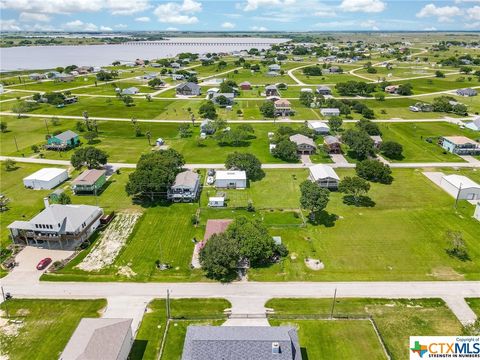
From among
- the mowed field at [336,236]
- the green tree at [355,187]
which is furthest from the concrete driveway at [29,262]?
the green tree at [355,187]

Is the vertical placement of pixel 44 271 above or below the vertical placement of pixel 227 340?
below

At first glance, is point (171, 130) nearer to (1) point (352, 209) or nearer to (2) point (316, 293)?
(1) point (352, 209)

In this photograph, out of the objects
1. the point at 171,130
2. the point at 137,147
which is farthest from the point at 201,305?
the point at 171,130

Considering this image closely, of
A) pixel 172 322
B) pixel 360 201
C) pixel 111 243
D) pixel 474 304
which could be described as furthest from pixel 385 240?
pixel 111 243

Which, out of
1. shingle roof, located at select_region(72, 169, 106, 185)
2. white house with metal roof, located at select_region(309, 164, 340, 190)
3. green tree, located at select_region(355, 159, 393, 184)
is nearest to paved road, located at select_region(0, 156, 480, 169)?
green tree, located at select_region(355, 159, 393, 184)

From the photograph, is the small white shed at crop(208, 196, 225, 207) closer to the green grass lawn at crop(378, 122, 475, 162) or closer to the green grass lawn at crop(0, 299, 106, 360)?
the green grass lawn at crop(0, 299, 106, 360)

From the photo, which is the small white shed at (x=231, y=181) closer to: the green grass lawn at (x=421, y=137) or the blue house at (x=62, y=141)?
the green grass lawn at (x=421, y=137)
